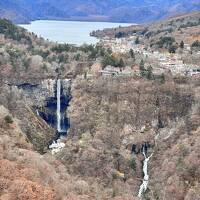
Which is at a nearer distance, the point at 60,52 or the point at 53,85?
the point at 53,85

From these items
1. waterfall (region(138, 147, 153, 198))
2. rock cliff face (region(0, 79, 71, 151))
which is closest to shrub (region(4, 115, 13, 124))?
rock cliff face (region(0, 79, 71, 151))

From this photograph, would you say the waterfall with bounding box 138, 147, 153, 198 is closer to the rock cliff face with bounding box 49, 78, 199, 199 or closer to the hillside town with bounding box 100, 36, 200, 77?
the rock cliff face with bounding box 49, 78, 199, 199

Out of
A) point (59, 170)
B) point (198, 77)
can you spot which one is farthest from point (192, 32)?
point (59, 170)

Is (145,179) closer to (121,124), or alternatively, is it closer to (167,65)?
(121,124)

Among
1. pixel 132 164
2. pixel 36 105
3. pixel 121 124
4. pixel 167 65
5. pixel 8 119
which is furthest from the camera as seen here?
pixel 167 65

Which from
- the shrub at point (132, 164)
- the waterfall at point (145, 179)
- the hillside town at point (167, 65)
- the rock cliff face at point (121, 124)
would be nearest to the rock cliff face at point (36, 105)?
the rock cliff face at point (121, 124)

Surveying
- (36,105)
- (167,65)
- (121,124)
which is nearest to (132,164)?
(121,124)

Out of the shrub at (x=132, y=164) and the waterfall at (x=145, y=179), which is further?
the shrub at (x=132, y=164)

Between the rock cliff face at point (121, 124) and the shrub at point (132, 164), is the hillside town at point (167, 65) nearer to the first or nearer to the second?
the rock cliff face at point (121, 124)

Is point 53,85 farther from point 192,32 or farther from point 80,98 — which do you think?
point 192,32

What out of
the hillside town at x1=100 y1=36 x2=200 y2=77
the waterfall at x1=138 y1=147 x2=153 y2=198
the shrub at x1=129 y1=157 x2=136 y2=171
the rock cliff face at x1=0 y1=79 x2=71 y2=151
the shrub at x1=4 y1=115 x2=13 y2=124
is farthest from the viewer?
the hillside town at x1=100 y1=36 x2=200 y2=77

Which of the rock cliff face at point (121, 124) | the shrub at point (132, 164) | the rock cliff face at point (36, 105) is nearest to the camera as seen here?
the rock cliff face at point (121, 124)
